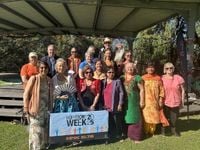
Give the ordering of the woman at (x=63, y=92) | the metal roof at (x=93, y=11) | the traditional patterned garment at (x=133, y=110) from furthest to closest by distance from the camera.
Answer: the metal roof at (x=93, y=11) < the traditional patterned garment at (x=133, y=110) < the woman at (x=63, y=92)

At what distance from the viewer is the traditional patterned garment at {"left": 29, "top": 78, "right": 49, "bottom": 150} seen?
268 inches

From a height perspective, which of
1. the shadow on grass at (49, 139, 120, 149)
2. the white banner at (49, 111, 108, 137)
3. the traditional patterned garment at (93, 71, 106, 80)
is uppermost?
the traditional patterned garment at (93, 71, 106, 80)

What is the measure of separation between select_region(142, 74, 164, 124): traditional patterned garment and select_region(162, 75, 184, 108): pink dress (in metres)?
0.12

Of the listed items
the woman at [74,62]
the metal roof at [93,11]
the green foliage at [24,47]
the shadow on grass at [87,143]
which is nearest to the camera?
the shadow on grass at [87,143]

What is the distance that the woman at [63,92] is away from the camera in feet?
23.3

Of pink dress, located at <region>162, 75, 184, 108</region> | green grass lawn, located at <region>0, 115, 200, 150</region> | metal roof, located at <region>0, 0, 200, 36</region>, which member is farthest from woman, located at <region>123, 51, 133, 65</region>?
metal roof, located at <region>0, 0, 200, 36</region>

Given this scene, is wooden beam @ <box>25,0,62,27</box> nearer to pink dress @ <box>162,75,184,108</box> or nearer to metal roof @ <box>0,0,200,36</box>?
metal roof @ <box>0,0,200,36</box>

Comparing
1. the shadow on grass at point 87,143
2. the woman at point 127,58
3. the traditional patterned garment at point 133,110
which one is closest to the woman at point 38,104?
the shadow on grass at point 87,143

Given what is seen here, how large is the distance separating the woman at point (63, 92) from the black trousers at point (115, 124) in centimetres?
82

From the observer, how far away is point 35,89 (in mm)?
6746

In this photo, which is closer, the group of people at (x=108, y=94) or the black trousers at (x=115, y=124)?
the group of people at (x=108, y=94)

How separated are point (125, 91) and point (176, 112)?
1182mm

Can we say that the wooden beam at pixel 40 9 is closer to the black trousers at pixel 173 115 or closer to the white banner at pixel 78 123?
the white banner at pixel 78 123

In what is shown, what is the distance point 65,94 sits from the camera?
714cm
